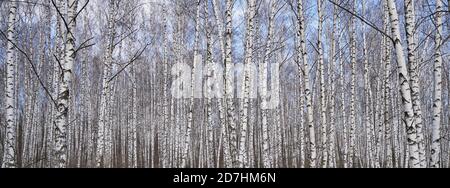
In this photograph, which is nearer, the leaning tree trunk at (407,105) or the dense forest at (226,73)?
the leaning tree trunk at (407,105)

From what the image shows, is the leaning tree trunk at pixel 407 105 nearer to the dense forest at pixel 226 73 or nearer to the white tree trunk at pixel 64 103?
the dense forest at pixel 226 73

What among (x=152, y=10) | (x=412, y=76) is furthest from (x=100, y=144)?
(x=152, y=10)

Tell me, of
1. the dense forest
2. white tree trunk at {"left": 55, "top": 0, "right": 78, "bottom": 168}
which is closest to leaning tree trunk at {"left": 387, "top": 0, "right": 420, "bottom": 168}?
the dense forest

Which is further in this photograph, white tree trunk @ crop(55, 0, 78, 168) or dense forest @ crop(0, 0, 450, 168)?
dense forest @ crop(0, 0, 450, 168)

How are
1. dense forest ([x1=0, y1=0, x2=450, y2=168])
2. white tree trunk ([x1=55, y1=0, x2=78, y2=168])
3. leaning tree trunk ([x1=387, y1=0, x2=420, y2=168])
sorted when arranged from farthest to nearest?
dense forest ([x1=0, y1=0, x2=450, y2=168]), white tree trunk ([x1=55, y1=0, x2=78, y2=168]), leaning tree trunk ([x1=387, y1=0, x2=420, y2=168])

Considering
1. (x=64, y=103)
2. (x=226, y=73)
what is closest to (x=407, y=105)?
(x=226, y=73)

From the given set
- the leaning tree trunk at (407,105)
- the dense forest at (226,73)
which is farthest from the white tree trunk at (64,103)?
the leaning tree trunk at (407,105)

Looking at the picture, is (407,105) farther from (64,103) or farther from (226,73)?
(64,103)

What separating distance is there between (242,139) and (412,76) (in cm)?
335

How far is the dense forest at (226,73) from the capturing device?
249 inches

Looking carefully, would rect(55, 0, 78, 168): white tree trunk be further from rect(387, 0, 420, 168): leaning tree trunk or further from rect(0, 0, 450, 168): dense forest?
rect(387, 0, 420, 168): leaning tree trunk

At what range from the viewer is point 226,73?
716 centimetres

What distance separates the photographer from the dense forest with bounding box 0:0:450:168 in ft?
20.8
